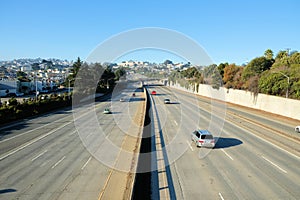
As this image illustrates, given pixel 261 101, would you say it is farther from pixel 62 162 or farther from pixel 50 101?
pixel 62 162

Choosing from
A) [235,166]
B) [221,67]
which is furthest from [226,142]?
[221,67]

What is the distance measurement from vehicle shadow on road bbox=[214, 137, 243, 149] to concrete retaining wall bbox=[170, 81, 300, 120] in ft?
72.3

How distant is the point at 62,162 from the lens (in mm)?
20562

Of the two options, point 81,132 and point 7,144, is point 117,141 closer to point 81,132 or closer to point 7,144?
point 81,132

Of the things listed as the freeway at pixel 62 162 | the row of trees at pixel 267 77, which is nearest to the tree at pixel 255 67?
the row of trees at pixel 267 77

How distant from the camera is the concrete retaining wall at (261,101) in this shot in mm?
45794

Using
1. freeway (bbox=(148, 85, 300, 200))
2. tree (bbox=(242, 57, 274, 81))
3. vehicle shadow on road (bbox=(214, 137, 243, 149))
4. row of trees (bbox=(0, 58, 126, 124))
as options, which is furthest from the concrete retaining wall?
row of trees (bbox=(0, 58, 126, 124))

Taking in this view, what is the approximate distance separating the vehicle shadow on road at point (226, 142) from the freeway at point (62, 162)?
26.4ft

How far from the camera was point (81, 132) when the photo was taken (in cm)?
3281

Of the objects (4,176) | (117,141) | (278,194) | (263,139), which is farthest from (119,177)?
(263,139)

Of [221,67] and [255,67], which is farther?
[221,67]

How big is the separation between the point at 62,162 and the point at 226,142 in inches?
627

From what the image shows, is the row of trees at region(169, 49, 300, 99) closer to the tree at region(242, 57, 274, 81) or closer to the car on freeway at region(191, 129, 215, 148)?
the tree at region(242, 57, 274, 81)

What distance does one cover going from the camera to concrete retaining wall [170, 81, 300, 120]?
45.8 meters
